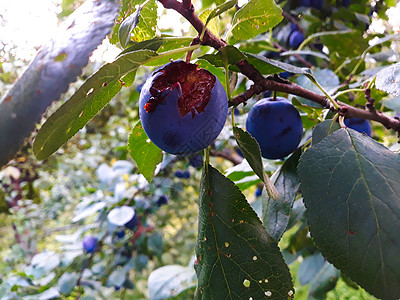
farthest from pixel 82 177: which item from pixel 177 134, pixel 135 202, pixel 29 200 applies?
pixel 177 134

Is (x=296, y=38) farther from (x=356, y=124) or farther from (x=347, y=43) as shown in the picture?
(x=356, y=124)

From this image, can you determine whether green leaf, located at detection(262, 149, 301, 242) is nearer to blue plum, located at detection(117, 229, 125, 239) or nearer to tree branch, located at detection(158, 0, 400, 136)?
tree branch, located at detection(158, 0, 400, 136)

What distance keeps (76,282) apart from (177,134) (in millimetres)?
1354

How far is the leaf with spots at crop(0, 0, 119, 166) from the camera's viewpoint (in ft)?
0.95

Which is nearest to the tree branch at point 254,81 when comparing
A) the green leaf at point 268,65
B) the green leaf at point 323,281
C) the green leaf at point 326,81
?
the green leaf at point 268,65

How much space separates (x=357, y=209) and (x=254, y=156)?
0.44 ft

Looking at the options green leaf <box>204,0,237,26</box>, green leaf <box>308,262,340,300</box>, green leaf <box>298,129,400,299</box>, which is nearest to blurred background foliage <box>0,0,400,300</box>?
green leaf <box>308,262,340,300</box>

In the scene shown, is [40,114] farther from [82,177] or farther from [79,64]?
[82,177]

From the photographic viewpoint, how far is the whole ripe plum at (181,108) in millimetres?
415

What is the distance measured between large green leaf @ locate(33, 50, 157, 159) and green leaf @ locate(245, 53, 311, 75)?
0.51 ft

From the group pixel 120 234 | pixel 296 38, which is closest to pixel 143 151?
pixel 296 38

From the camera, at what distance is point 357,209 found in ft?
1.23

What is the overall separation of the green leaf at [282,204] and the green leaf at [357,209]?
0.12 meters

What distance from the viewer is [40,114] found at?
0.99ft
